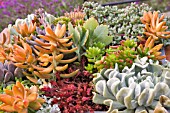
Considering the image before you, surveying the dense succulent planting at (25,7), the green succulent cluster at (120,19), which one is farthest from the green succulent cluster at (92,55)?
the dense succulent planting at (25,7)

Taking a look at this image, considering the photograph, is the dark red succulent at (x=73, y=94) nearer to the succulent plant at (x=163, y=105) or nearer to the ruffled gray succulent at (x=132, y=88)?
the ruffled gray succulent at (x=132, y=88)

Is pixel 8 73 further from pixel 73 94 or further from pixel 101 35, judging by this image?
pixel 101 35

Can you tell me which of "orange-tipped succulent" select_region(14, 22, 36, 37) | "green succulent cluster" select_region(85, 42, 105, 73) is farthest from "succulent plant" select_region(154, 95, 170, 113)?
"orange-tipped succulent" select_region(14, 22, 36, 37)

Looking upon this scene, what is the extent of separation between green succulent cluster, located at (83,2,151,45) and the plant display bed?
0.06 feet

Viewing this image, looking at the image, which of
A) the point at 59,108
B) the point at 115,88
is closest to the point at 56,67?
the point at 59,108

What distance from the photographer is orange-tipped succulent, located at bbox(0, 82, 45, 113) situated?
1.27m

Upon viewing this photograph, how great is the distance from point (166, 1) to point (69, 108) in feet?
16.9

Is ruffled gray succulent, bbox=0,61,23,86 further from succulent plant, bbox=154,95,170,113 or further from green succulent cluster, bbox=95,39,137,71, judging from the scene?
succulent plant, bbox=154,95,170,113

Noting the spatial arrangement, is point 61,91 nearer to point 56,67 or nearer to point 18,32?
point 56,67

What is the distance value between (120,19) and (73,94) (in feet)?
2.57

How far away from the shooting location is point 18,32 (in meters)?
1.82

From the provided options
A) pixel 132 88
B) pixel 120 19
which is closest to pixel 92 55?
pixel 132 88

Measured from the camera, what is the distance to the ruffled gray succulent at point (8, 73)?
5.26 feet

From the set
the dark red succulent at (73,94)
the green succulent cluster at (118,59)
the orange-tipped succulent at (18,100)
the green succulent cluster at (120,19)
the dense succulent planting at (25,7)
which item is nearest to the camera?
the orange-tipped succulent at (18,100)
